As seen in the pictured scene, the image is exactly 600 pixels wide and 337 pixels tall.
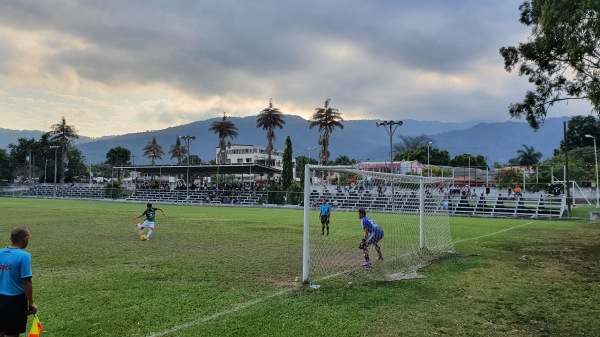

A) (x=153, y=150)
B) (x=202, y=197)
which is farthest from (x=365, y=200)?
(x=153, y=150)

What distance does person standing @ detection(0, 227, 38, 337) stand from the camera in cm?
450

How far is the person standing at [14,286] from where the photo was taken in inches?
177

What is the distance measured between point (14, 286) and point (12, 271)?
171 millimetres

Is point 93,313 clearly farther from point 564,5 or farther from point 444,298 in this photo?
point 564,5

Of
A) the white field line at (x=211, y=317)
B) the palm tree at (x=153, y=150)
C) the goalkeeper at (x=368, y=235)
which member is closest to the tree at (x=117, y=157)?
the palm tree at (x=153, y=150)

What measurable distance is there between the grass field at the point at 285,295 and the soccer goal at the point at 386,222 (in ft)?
2.37

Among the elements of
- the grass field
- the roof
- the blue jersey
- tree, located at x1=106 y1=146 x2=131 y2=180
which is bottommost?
the grass field

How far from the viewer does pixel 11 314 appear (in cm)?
455

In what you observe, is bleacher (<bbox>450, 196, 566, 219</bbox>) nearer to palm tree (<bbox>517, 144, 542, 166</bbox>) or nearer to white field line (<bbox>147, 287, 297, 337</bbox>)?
white field line (<bbox>147, 287, 297, 337</bbox>)

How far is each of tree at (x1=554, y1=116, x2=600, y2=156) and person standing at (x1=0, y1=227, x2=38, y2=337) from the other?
4322 inches

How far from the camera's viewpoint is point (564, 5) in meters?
11.2

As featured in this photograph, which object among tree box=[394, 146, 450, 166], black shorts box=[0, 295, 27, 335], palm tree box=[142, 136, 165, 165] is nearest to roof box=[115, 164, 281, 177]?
palm tree box=[142, 136, 165, 165]

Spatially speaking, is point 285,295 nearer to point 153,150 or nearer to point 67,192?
point 67,192

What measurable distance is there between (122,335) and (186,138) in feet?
180
